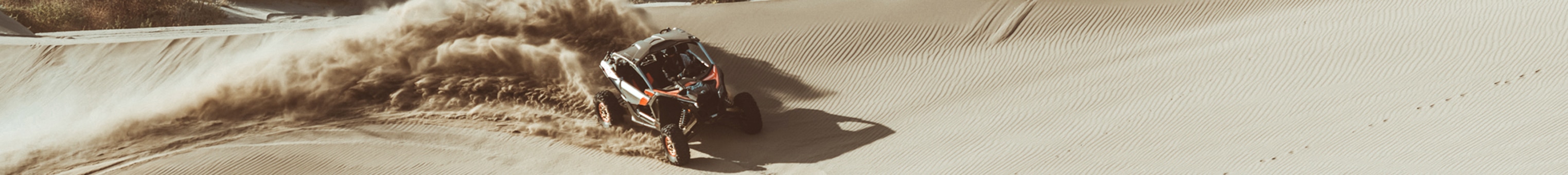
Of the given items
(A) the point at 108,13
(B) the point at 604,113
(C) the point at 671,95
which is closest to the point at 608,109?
(B) the point at 604,113

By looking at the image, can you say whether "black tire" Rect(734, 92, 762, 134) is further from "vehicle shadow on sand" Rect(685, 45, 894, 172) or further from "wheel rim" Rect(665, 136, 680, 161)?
"wheel rim" Rect(665, 136, 680, 161)

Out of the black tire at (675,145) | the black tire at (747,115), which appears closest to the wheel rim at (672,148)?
the black tire at (675,145)

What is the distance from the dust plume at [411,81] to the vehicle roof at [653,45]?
2.91 feet

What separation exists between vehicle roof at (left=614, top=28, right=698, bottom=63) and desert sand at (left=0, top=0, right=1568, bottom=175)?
88 centimetres

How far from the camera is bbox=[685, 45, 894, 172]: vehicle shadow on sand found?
9.83m

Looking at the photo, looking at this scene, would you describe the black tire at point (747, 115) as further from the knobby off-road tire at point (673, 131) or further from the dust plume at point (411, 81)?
the dust plume at point (411, 81)

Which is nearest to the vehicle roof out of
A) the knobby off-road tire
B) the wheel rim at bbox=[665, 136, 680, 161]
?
the knobby off-road tire

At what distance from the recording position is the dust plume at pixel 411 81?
33.1ft

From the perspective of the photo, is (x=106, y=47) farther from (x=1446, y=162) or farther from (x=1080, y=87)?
(x=1446, y=162)

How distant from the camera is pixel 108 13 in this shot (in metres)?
21.0

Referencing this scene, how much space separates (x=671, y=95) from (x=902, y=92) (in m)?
3.38

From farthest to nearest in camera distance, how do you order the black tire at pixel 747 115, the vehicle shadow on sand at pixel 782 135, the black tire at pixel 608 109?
the black tire at pixel 608 109 → the black tire at pixel 747 115 → the vehicle shadow on sand at pixel 782 135

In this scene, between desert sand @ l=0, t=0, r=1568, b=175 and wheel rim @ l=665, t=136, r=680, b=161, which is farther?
desert sand @ l=0, t=0, r=1568, b=175

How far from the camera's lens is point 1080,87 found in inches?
440
